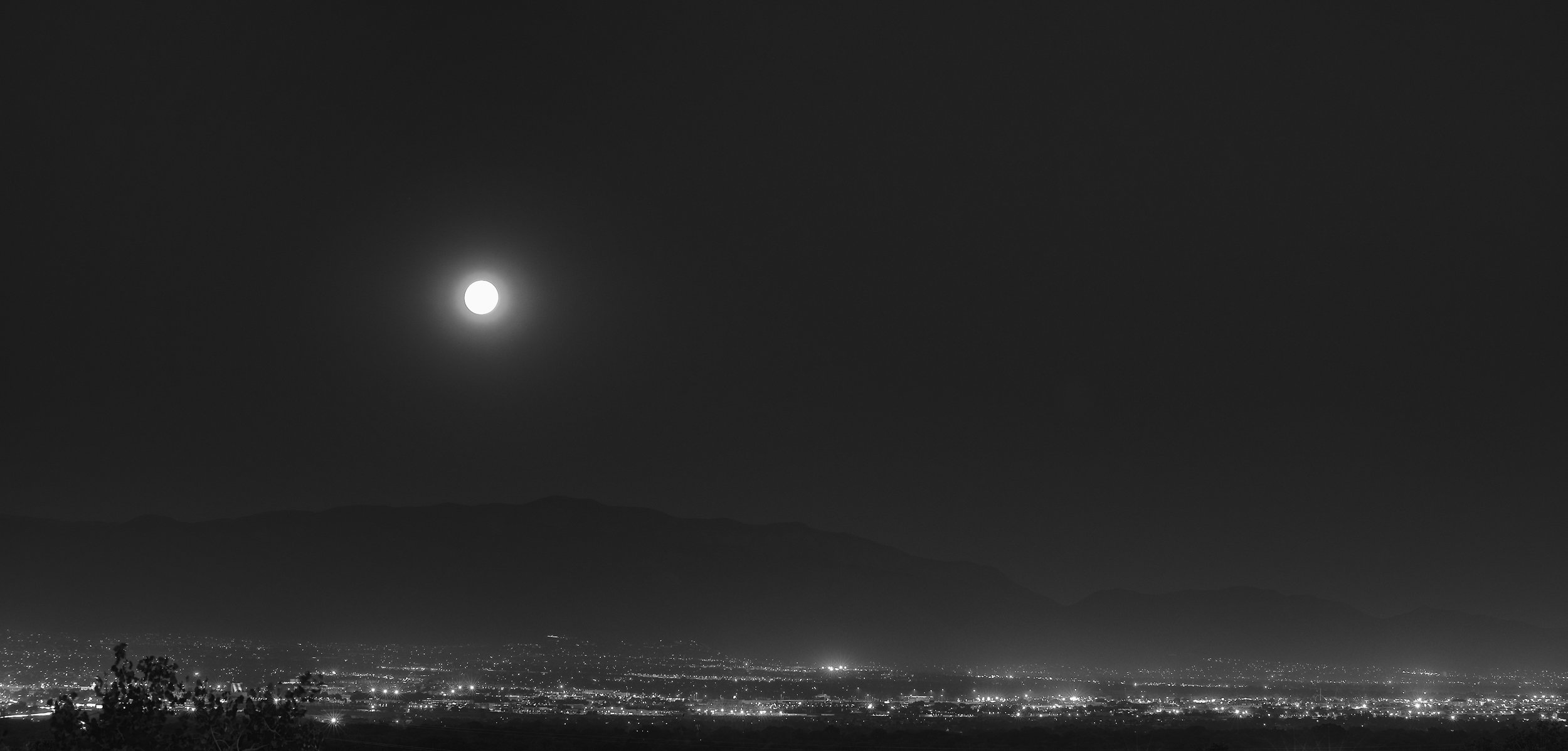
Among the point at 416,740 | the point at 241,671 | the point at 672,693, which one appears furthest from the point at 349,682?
the point at 416,740

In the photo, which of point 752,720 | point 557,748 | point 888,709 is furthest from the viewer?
point 888,709

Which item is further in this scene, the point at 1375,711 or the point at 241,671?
the point at 241,671

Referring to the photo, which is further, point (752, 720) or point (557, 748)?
point (752, 720)

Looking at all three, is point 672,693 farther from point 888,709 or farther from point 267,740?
point 267,740

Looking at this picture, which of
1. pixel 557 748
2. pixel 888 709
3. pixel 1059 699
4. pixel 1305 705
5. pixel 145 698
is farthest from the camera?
pixel 1059 699

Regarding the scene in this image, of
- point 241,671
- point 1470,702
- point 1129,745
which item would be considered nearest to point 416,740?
point 1129,745

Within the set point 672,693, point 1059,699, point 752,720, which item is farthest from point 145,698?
point 1059,699

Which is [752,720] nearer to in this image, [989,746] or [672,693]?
[989,746]

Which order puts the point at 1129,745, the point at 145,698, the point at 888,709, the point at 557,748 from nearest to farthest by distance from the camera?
the point at 145,698 → the point at 557,748 → the point at 1129,745 → the point at 888,709

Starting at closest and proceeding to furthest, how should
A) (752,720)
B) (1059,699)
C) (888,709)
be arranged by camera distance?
(752,720) < (888,709) < (1059,699)
